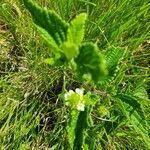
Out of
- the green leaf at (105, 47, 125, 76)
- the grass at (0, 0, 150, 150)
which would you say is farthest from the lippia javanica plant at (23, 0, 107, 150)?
the grass at (0, 0, 150, 150)

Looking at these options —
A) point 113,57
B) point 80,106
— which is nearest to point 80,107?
point 80,106

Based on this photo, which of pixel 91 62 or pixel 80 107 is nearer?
pixel 91 62

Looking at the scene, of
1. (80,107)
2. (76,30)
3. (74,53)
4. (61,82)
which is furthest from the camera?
(61,82)

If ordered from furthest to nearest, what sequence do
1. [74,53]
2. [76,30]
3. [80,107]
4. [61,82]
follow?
[61,82], [80,107], [76,30], [74,53]

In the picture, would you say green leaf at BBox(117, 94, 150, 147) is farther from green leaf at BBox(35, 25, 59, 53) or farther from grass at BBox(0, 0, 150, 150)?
green leaf at BBox(35, 25, 59, 53)

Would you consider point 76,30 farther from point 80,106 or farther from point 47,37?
point 80,106

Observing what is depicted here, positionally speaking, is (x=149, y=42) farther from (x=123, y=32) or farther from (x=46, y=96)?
(x=46, y=96)
